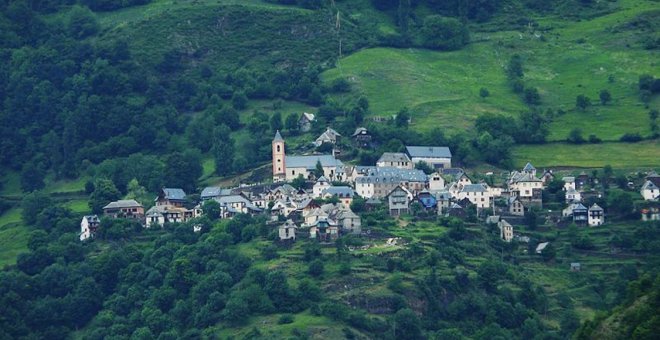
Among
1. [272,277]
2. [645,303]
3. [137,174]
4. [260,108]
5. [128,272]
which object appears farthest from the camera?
[260,108]

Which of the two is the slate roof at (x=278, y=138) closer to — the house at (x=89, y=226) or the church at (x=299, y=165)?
the church at (x=299, y=165)

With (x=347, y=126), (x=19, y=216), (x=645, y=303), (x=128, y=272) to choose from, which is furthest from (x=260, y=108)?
(x=645, y=303)

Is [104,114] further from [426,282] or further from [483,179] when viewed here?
[426,282]

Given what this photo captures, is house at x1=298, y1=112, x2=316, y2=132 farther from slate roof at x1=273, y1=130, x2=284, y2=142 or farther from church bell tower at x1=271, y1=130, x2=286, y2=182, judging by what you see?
church bell tower at x1=271, y1=130, x2=286, y2=182

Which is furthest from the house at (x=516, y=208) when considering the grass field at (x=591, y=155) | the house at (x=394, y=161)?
the grass field at (x=591, y=155)

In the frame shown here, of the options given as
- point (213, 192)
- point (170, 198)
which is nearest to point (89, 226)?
point (170, 198)
